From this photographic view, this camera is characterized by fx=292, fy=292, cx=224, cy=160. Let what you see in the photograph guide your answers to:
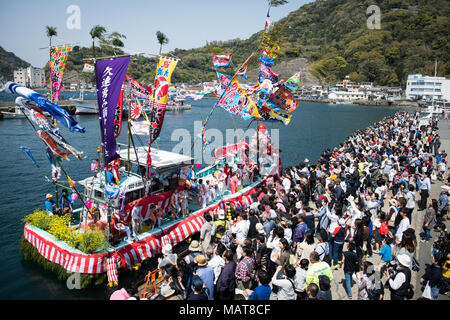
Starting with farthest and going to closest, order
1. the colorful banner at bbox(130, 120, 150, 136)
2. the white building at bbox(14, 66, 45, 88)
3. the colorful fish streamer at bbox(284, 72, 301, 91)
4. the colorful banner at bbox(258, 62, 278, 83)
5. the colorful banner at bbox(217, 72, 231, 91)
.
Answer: the white building at bbox(14, 66, 45, 88)
the colorful banner at bbox(258, 62, 278, 83)
the colorful fish streamer at bbox(284, 72, 301, 91)
the colorful banner at bbox(217, 72, 231, 91)
the colorful banner at bbox(130, 120, 150, 136)

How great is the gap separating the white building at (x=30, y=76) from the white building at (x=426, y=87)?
190839 millimetres

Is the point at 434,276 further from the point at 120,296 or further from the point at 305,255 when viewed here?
the point at 120,296

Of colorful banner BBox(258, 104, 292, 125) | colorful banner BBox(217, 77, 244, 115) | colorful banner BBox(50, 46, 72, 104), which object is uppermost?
colorful banner BBox(50, 46, 72, 104)

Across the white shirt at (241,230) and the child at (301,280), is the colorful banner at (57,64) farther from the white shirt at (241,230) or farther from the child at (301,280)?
the child at (301,280)

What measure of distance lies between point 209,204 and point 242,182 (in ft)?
11.6

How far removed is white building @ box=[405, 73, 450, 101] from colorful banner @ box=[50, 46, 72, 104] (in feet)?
412

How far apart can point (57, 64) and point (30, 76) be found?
649ft

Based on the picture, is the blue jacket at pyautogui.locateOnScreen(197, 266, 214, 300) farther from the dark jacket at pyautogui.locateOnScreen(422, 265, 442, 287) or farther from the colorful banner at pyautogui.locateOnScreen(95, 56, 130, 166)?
the dark jacket at pyautogui.locateOnScreen(422, 265, 442, 287)

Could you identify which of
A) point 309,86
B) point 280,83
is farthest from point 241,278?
point 309,86

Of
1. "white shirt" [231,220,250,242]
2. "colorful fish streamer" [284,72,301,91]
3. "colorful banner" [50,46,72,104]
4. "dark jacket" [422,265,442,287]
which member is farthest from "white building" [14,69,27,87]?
"dark jacket" [422,265,442,287]

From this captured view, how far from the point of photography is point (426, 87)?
392 ft

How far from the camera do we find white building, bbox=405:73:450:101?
104262 millimetres

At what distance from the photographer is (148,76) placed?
147375 millimetres

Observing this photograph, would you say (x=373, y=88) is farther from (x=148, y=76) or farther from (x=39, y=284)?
(x=39, y=284)
